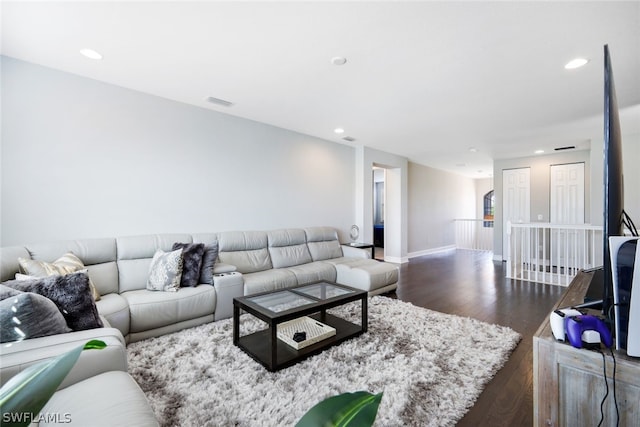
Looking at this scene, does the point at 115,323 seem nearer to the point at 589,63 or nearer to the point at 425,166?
the point at 589,63

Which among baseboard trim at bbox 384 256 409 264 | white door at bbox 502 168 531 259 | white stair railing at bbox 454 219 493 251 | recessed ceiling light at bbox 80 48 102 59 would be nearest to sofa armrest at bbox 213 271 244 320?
recessed ceiling light at bbox 80 48 102 59

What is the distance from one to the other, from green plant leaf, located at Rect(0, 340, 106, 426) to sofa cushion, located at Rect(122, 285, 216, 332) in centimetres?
236

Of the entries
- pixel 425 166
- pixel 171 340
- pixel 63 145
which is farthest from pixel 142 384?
pixel 425 166

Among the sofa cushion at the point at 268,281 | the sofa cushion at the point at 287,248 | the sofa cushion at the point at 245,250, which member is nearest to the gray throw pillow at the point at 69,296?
the sofa cushion at the point at 268,281

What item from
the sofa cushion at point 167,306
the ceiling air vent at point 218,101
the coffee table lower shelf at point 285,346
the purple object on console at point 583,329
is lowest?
the coffee table lower shelf at point 285,346

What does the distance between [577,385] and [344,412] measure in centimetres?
124

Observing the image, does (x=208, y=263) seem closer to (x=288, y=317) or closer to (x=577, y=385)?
(x=288, y=317)

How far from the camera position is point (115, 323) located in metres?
2.26

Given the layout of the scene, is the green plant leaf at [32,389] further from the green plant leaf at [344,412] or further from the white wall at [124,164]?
the white wall at [124,164]

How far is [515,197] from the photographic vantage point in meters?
6.52

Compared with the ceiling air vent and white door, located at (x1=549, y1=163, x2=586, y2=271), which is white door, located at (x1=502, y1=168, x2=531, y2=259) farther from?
the ceiling air vent

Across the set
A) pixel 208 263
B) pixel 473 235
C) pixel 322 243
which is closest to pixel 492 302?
pixel 322 243

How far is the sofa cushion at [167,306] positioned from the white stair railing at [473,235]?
8.03 meters

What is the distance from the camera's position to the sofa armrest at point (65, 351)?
1190 mm
